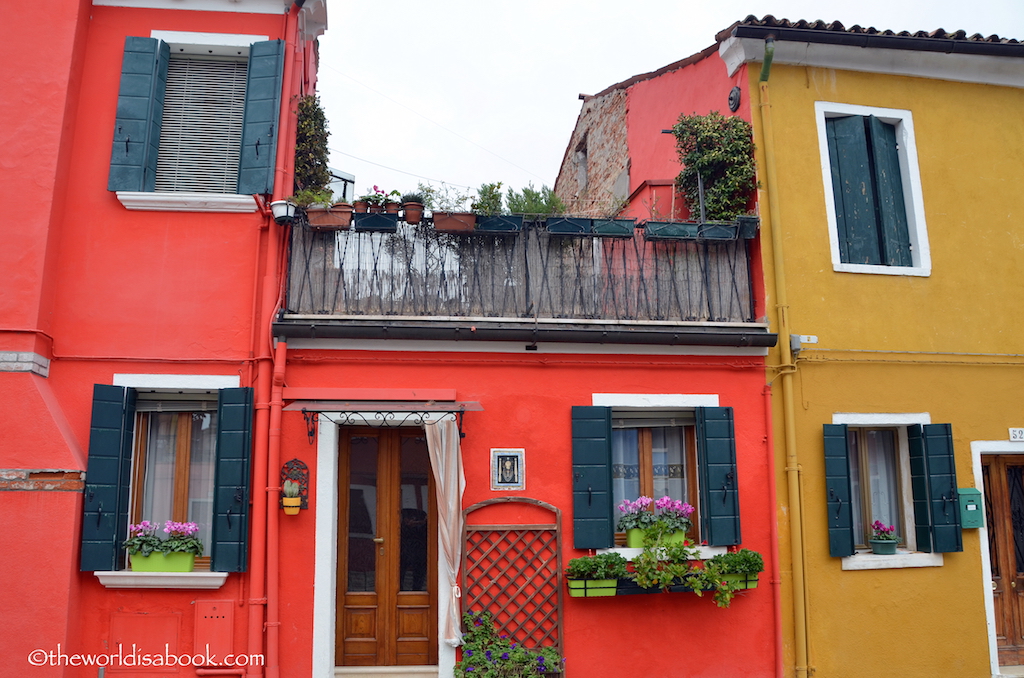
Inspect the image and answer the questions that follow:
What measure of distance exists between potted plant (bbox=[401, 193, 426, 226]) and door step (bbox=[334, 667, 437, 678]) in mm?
4299

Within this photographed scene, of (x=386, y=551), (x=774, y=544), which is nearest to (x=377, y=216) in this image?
(x=386, y=551)

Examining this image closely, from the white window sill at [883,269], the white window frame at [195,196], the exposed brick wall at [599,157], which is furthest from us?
the exposed brick wall at [599,157]

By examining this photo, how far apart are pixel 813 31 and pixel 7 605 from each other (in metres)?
9.40

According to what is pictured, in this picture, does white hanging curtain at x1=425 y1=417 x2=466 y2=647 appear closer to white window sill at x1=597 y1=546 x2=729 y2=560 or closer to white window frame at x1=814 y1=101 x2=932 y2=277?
white window sill at x1=597 y1=546 x2=729 y2=560

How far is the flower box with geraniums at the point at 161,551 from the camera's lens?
21.4ft

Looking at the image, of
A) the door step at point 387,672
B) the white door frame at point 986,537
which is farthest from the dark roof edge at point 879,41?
the door step at point 387,672

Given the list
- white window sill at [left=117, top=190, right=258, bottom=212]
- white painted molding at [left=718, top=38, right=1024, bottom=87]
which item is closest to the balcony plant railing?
white window sill at [left=117, top=190, right=258, bottom=212]

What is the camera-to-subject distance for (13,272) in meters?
6.57

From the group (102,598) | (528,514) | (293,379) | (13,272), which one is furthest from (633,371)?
(13,272)

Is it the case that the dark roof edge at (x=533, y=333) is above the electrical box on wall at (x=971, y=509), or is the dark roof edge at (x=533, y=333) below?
above

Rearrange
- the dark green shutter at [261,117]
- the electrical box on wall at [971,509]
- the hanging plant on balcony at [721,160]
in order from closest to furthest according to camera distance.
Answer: the dark green shutter at [261,117] → the electrical box on wall at [971,509] → the hanging plant on balcony at [721,160]

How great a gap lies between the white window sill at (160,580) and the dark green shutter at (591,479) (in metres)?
3.25

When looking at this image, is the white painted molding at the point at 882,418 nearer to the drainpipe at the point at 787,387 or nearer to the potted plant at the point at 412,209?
the drainpipe at the point at 787,387

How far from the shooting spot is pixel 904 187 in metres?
8.23
